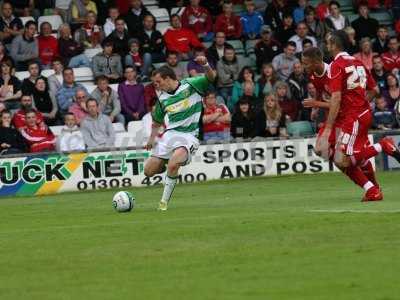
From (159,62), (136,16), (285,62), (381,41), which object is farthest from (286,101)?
(136,16)

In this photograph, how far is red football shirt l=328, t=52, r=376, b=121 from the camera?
16.7 m

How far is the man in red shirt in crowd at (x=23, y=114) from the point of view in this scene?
2509cm

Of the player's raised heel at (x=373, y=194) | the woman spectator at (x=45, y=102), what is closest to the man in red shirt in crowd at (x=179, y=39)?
the woman spectator at (x=45, y=102)

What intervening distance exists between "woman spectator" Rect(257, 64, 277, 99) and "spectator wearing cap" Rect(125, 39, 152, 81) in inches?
95.3

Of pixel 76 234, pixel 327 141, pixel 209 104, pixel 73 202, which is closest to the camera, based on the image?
pixel 76 234

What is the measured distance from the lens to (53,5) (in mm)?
29391

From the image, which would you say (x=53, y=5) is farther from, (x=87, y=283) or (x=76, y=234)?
(x=87, y=283)

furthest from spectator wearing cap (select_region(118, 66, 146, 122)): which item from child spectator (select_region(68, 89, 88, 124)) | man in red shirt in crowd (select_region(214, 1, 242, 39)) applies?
man in red shirt in crowd (select_region(214, 1, 242, 39))

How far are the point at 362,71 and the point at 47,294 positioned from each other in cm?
806

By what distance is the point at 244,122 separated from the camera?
26500mm

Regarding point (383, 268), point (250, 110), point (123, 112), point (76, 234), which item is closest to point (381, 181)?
point (250, 110)

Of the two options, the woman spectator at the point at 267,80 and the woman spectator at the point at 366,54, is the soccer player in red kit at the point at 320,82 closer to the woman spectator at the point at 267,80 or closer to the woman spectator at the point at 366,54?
the woman spectator at the point at 267,80

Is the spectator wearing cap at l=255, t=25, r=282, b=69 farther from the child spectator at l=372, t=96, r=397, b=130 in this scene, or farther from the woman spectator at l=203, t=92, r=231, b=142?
the woman spectator at l=203, t=92, r=231, b=142

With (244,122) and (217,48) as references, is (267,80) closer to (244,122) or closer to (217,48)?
(217,48)
